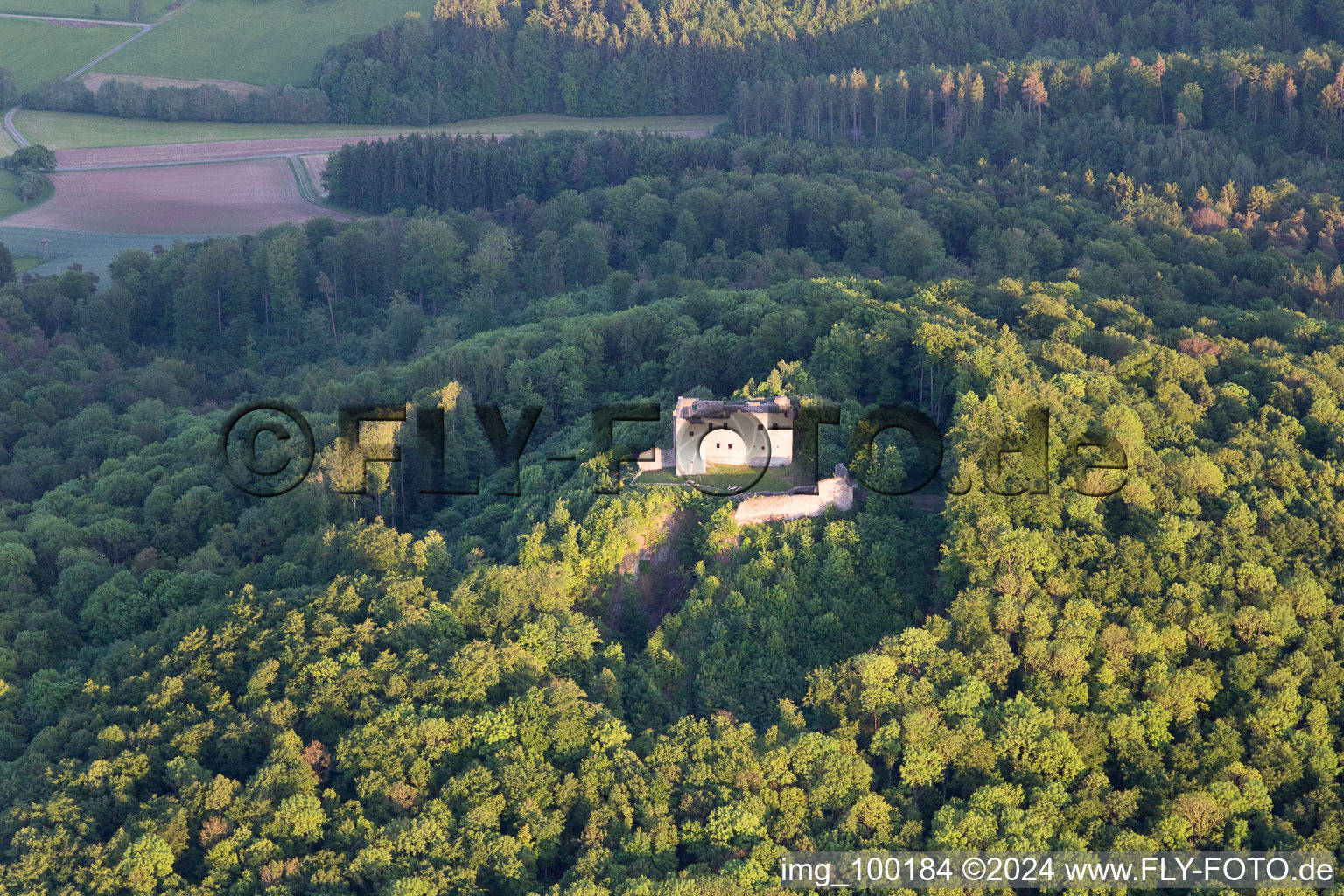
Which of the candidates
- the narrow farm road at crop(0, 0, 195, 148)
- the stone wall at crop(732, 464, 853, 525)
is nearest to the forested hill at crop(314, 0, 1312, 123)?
the narrow farm road at crop(0, 0, 195, 148)

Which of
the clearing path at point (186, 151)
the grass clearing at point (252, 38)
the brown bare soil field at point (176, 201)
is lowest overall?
the brown bare soil field at point (176, 201)

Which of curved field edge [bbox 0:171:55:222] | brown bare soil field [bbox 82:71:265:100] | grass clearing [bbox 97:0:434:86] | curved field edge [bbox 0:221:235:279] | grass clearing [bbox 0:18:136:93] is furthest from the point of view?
grass clearing [bbox 97:0:434:86]

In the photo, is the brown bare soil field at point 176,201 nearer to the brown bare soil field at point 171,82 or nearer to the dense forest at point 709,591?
the brown bare soil field at point 171,82

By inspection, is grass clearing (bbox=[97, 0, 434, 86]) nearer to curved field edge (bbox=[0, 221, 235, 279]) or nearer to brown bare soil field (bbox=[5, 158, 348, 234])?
brown bare soil field (bbox=[5, 158, 348, 234])

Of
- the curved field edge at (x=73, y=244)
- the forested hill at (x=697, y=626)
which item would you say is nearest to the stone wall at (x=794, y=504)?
the forested hill at (x=697, y=626)

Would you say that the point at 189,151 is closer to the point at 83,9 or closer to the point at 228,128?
the point at 228,128

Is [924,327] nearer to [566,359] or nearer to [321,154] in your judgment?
[566,359]

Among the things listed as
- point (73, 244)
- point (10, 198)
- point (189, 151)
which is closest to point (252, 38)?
point (189, 151)
